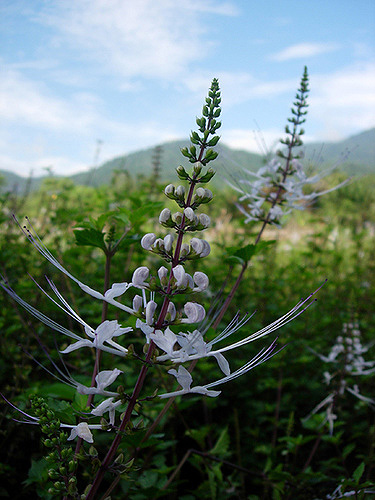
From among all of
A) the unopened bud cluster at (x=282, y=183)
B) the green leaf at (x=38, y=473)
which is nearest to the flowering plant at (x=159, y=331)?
the green leaf at (x=38, y=473)

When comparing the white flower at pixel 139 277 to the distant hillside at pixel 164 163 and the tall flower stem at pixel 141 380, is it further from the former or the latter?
the distant hillside at pixel 164 163

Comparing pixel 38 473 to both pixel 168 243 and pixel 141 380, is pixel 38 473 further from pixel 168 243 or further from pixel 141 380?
pixel 168 243

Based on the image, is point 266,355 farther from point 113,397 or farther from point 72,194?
point 72,194

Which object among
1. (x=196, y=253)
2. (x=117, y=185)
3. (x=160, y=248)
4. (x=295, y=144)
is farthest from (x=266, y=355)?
(x=117, y=185)

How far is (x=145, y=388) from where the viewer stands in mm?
3855

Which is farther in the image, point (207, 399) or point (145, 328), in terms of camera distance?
point (207, 399)

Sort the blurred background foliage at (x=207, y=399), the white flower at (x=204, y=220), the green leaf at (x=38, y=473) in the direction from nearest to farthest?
1. the white flower at (x=204, y=220)
2. the green leaf at (x=38, y=473)
3. the blurred background foliage at (x=207, y=399)

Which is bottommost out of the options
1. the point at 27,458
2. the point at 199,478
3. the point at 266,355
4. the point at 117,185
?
the point at 199,478

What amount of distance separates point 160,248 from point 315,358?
453 centimetres

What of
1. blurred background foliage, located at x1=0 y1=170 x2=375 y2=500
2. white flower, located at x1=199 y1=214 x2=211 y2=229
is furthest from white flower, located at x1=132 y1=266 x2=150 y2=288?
blurred background foliage, located at x1=0 y1=170 x2=375 y2=500

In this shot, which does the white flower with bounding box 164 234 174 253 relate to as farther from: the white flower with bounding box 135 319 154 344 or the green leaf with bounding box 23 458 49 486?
the green leaf with bounding box 23 458 49 486

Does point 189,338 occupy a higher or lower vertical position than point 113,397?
higher

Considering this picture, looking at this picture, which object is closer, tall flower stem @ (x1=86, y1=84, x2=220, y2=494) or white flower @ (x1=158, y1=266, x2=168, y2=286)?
tall flower stem @ (x1=86, y1=84, x2=220, y2=494)

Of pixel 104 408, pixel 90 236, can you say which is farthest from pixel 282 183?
pixel 104 408
